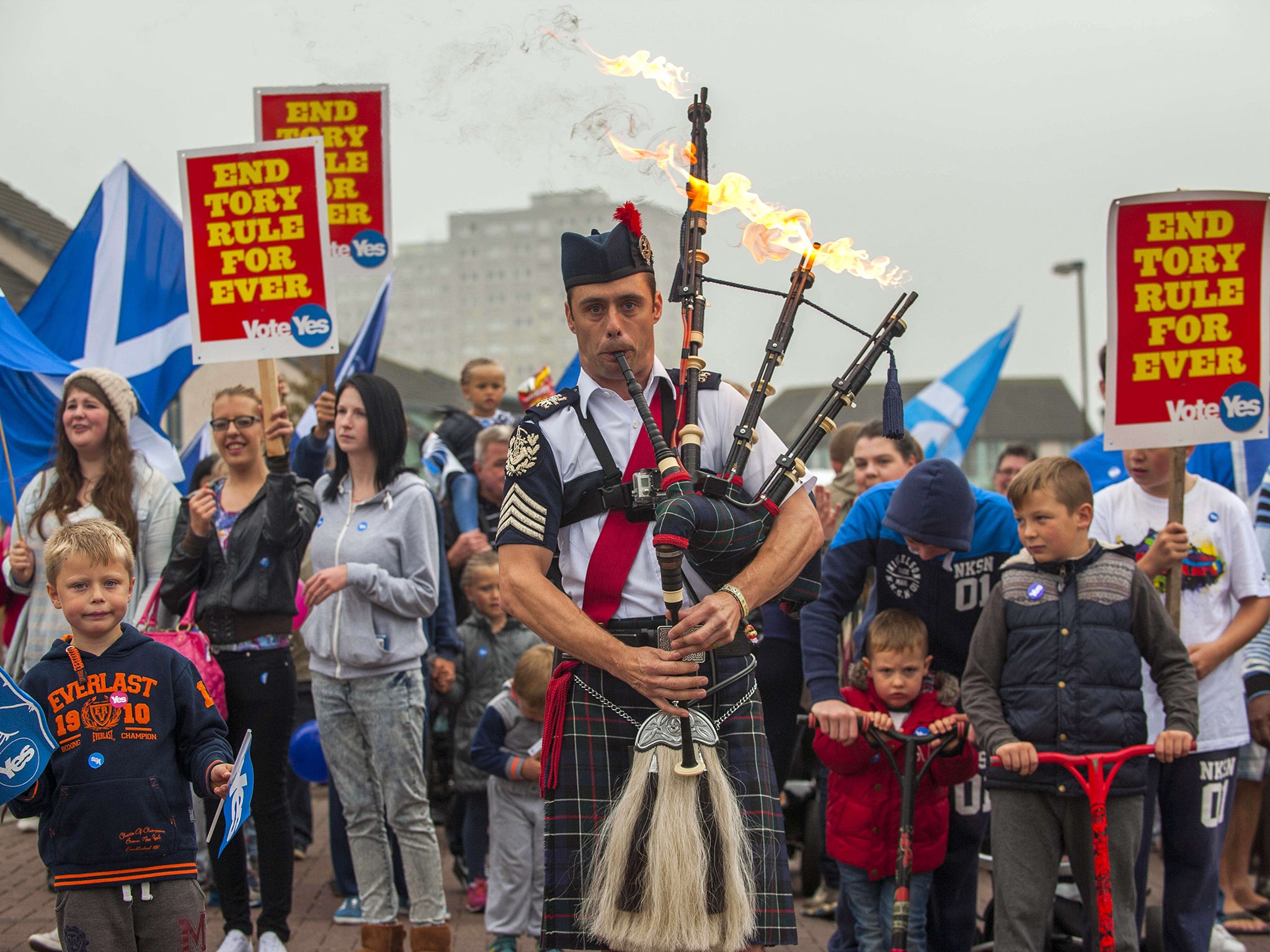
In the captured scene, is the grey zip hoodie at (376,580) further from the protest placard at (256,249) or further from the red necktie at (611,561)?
the red necktie at (611,561)

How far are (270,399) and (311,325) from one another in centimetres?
59

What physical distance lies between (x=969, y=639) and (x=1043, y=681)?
21.8 inches

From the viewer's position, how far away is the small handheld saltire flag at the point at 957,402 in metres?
9.65

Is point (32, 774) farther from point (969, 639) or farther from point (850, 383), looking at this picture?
point (969, 639)

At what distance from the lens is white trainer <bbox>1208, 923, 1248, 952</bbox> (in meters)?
5.34

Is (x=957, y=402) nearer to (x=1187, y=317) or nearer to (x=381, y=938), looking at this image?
(x=1187, y=317)

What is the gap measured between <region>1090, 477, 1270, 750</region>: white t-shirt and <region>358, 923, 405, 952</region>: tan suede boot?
10.5 feet

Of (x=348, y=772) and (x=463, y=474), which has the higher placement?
(x=463, y=474)

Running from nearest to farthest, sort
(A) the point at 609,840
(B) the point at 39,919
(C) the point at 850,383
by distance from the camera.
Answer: (A) the point at 609,840 → (C) the point at 850,383 → (B) the point at 39,919

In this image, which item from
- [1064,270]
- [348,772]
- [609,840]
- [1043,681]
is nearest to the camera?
[609,840]

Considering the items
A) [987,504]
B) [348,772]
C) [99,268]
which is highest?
[99,268]

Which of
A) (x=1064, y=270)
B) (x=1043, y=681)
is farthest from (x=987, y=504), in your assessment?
(x=1064, y=270)

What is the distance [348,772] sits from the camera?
5273mm

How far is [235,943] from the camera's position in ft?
15.9
